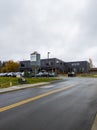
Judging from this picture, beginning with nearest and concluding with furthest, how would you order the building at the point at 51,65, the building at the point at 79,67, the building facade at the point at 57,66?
the building at the point at 51,65 < the building facade at the point at 57,66 < the building at the point at 79,67

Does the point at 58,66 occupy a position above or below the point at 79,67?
above

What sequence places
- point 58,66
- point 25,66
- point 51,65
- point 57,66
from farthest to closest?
point 25,66
point 58,66
point 57,66
point 51,65

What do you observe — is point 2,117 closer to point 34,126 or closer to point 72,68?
point 34,126

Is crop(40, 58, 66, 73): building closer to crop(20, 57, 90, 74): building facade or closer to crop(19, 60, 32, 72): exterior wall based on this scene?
crop(20, 57, 90, 74): building facade

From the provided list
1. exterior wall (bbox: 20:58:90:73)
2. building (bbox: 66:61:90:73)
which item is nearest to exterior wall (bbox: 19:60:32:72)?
exterior wall (bbox: 20:58:90:73)

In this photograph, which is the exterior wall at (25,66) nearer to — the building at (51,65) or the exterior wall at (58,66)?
the exterior wall at (58,66)

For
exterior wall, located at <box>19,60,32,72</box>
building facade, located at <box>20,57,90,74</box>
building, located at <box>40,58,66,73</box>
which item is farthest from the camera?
exterior wall, located at <box>19,60,32,72</box>

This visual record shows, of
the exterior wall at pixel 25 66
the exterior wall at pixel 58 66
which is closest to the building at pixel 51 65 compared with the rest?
the exterior wall at pixel 58 66

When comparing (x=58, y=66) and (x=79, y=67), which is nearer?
(x=58, y=66)

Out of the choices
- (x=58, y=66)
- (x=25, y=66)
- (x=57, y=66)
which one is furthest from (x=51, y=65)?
(x=25, y=66)

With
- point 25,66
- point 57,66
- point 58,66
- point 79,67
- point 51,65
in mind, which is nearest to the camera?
point 51,65

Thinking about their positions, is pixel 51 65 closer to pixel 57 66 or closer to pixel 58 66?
pixel 57 66

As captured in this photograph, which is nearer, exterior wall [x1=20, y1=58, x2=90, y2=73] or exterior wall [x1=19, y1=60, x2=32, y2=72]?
exterior wall [x1=20, y1=58, x2=90, y2=73]

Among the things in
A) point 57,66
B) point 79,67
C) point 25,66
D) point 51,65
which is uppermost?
point 25,66
